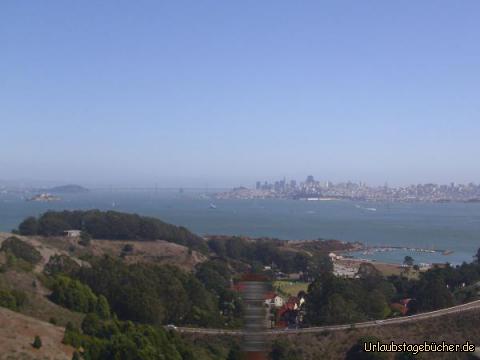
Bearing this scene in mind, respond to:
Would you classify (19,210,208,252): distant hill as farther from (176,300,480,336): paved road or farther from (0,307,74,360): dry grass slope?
(0,307,74,360): dry grass slope

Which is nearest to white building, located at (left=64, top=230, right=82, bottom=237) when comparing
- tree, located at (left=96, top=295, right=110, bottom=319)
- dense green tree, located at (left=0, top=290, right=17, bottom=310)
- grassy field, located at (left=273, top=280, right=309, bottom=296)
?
grassy field, located at (left=273, top=280, right=309, bottom=296)

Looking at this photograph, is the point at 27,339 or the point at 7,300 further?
the point at 7,300

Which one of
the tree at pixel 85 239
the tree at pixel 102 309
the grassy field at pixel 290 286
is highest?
the tree at pixel 102 309

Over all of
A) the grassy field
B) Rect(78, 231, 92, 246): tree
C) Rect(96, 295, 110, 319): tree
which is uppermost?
Rect(96, 295, 110, 319): tree

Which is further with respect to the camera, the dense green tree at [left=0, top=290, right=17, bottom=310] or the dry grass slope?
the dense green tree at [left=0, top=290, right=17, bottom=310]

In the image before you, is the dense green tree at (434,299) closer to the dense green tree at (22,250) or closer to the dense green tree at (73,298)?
the dense green tree at (73,298)

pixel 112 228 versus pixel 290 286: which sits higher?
pixel 112 228

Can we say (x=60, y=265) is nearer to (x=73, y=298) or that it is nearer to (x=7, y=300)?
(x=73, y=298)

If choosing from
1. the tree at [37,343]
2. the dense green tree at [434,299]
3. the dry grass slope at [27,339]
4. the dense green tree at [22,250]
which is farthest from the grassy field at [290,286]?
the tree at [37,343]

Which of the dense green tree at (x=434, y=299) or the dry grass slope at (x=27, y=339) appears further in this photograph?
the dense green tree at (x=434, y=299)

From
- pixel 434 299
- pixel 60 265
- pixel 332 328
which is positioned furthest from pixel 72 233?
pixel 332 328

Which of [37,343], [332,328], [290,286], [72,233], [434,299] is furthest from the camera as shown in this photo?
[72,233]
